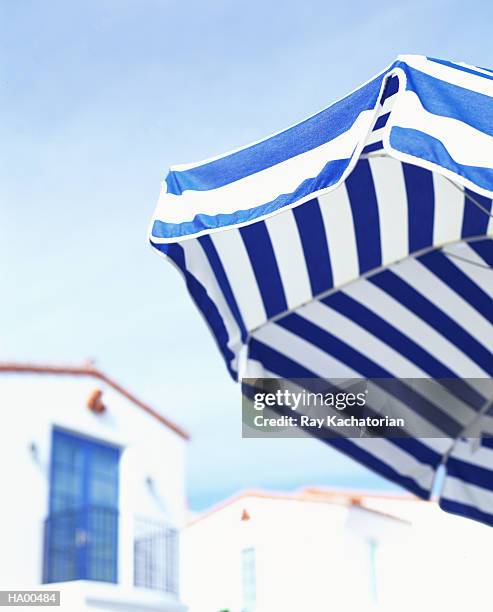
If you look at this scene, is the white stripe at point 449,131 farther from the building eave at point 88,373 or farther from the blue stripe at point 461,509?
the building eave at point 88,373

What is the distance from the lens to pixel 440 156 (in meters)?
2.95

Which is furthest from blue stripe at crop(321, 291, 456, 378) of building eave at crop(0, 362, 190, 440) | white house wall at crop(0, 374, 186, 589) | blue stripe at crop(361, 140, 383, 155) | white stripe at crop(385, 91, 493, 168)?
building eave at crop(0, 362, 190, 440)

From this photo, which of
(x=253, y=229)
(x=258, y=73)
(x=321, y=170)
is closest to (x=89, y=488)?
(x=258, y=73)

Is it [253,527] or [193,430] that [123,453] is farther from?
[253,527]

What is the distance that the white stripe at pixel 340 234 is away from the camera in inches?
166

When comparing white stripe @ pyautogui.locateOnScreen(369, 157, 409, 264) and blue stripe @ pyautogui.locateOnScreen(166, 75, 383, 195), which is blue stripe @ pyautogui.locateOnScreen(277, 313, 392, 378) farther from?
blue stripe @ pyautogui.locateOnScreen(166, 75, 383, 195)

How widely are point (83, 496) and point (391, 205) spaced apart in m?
9.03

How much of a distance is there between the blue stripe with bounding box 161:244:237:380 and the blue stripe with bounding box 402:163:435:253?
3.40ft

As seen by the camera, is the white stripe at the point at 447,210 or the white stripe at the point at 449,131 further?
the white stripe at the point at 447,210

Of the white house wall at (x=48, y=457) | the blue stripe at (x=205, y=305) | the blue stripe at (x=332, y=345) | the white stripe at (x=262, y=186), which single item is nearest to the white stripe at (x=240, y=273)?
the blue stripe at (x=205, y=305)

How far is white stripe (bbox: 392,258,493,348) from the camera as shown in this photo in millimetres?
4770

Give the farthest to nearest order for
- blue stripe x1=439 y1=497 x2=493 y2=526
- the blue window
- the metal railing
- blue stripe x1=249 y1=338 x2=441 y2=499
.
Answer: the metal railing
the blue window
blue stripe x1=439 y1=497 x2=493 y2=526
blue stripe x1=249 y1=338 x2=441 y2=499

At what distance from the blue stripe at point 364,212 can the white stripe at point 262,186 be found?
0.77 meters

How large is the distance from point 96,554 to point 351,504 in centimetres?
348
